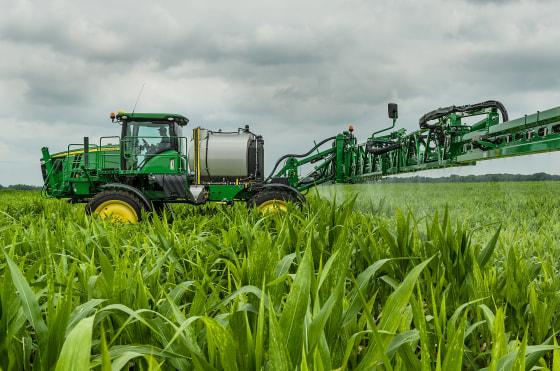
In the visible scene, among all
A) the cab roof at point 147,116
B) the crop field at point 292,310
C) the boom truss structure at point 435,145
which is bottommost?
the crop field at point 292,310

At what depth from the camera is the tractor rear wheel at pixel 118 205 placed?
8688 mm

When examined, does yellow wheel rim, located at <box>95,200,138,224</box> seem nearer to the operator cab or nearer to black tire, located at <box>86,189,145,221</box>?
black tire, located at <box>86,189,145,221</box>

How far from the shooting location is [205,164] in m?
→ 10.2

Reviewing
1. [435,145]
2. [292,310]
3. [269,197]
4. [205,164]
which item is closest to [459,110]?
[435,145]

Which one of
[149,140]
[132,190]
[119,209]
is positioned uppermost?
[149,140]

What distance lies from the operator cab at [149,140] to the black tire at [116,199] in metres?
1.00

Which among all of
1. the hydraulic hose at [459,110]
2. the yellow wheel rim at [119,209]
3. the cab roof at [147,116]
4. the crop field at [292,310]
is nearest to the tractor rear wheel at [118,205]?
the yellow wheel rim at [119,209]

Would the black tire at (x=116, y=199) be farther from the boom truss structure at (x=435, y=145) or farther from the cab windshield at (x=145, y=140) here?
the boom truss structure at (x=435, y=145)

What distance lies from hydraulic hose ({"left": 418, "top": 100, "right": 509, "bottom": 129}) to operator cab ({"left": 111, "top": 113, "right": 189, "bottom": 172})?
462 centimetres

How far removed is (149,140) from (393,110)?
4.79m

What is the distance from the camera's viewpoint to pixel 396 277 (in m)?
2.64

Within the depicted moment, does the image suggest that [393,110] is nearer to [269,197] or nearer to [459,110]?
[459,110]

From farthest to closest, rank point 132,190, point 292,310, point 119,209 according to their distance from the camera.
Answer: point 132,190 < point 119,209 < point 292,310

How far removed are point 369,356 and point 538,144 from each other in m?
4.87
